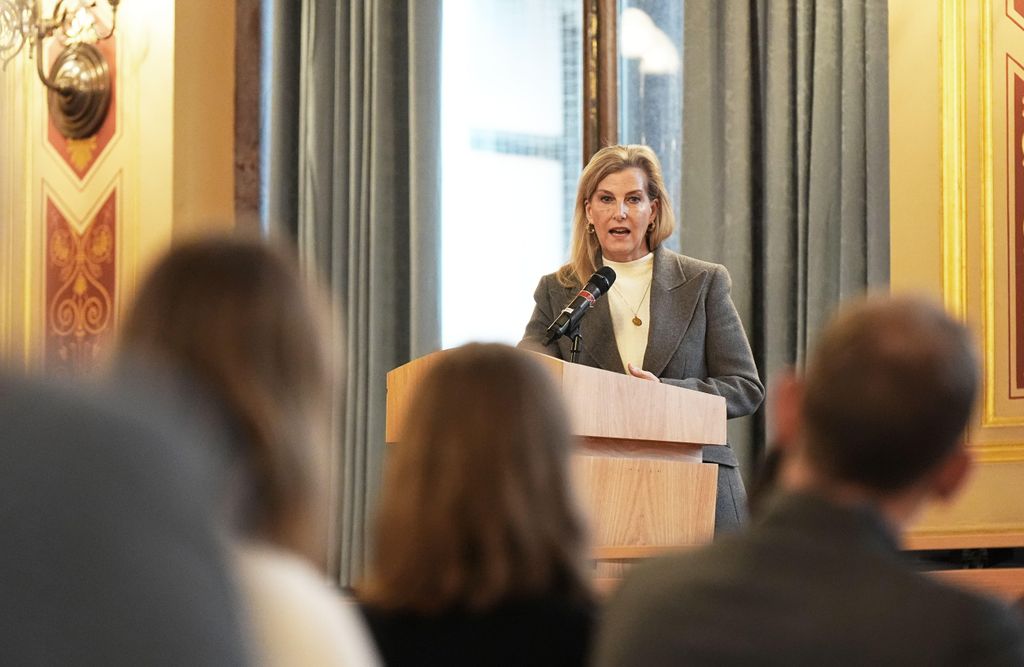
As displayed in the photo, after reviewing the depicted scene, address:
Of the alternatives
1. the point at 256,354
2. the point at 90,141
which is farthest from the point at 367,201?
the point at 256,354

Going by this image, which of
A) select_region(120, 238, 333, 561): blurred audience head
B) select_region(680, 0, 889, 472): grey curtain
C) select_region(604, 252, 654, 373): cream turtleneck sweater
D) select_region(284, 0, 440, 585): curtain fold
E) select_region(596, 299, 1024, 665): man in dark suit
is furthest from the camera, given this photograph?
select_region(284, 0, 440, 585): curtain fold

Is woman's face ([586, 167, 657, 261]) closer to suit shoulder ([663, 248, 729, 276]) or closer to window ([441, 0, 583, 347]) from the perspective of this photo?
suit shoulder ([663, 248, 729, 276])

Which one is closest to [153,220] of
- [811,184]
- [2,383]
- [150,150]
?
[150,150]

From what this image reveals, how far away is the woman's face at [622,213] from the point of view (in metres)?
3.66

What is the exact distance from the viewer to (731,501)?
3.34 m

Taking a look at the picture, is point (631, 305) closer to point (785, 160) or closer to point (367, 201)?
point (785, 160)

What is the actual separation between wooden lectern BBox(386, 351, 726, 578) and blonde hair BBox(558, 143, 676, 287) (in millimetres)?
706

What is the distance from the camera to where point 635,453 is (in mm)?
3000

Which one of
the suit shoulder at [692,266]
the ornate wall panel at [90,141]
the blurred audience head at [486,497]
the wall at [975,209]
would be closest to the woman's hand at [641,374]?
the suit shoulder at [692,266]

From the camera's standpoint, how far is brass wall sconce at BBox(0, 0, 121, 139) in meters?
6.00

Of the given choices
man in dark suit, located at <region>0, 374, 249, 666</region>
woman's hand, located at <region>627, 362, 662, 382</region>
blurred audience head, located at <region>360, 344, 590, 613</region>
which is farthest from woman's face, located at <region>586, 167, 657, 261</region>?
man in dark suit, located at <region>0, 374, 249, 666</region>

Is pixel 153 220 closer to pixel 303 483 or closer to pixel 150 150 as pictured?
pixel 150 150

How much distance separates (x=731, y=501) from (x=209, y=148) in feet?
11.2

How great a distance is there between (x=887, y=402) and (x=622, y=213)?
2.58m
